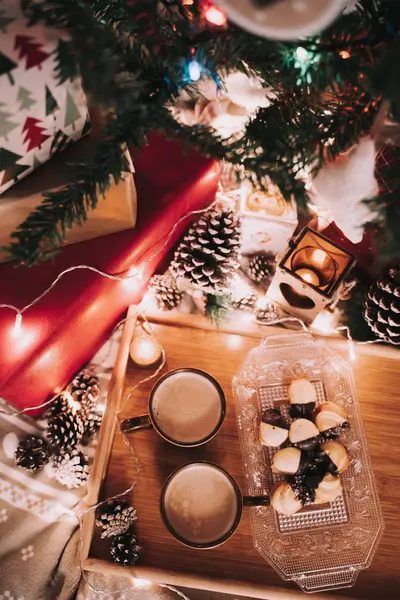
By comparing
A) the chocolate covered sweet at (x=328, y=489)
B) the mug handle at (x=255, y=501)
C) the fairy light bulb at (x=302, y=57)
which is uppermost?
the fairy light bulb at (x=302, y=57)

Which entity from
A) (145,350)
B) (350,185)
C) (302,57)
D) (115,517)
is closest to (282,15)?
(302,57)

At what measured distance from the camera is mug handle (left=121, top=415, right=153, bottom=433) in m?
0.75

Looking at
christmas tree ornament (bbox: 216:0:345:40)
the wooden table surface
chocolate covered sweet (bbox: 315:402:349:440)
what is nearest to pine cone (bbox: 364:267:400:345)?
the wooden table surface

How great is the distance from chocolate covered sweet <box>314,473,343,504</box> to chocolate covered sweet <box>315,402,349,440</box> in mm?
61

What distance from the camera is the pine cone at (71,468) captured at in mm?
843

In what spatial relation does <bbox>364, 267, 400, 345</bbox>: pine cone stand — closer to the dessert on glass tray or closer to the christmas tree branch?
the dessert on glass tray

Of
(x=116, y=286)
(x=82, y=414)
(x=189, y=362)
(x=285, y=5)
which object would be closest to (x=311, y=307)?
(x=189, y=362)

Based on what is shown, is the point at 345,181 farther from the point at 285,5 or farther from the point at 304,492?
the point at 304,492

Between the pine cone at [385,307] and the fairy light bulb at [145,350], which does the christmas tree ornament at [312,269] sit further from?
the fairy light bulb at [145,350]

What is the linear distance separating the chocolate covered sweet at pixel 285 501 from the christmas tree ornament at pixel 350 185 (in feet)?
1.22

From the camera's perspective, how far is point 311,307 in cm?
86

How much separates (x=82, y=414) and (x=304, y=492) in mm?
392

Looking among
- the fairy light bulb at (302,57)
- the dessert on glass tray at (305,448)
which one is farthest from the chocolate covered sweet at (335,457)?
the fairy light bulb at (302,57)

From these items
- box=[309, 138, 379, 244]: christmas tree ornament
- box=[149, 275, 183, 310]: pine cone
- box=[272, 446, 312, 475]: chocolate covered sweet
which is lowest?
box=[272, 446, 312, 475]: chocolate covered sweet
